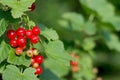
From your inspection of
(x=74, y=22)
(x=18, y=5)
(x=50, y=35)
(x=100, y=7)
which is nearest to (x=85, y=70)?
(x=74, y=22)

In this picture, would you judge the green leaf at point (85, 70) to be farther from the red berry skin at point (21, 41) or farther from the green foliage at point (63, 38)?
the red berry skin at point (21, 41)

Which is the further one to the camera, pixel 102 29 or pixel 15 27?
pixel 102 29

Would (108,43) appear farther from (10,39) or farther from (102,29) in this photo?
(10,39)

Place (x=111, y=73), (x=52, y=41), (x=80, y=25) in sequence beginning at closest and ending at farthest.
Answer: (x=52, y=41) → (x=80, y=25) → (x=111, y=73)

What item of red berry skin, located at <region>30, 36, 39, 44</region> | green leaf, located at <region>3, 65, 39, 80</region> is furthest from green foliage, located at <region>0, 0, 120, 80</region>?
red berry skin, located at <region>30, 36, 39, 44</region>

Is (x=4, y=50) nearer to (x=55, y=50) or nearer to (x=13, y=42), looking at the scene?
(x=13, y=42)

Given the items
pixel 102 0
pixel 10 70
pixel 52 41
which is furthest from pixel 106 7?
pixel 10 70

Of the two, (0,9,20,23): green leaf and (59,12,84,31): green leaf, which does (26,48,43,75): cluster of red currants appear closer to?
(0,9,20,23): green leaf

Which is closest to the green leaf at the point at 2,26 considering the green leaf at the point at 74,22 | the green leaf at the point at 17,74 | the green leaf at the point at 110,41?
the green leaf at the point at 17,74
